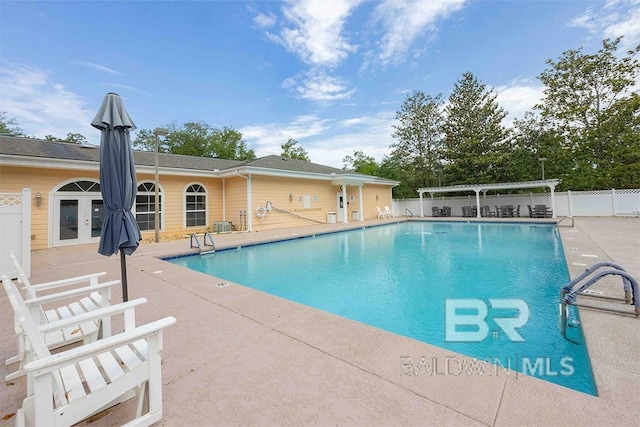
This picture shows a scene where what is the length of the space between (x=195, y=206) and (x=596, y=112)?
25.8 meters

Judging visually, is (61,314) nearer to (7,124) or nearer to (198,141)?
(198,141)

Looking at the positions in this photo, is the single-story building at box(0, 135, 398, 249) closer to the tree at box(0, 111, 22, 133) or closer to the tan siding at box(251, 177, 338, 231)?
the tan siding at box(251, 177, 338, 231)


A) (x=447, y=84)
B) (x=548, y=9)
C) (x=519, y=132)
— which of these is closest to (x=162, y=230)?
(x=548, y=9)

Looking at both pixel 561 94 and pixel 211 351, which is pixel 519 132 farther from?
pixel 211 351

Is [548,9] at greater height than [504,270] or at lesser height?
greater

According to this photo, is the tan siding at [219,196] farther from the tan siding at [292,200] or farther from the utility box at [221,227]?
the utility box at [221,227]

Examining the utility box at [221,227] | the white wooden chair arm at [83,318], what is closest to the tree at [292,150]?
the utility box at [221,227]

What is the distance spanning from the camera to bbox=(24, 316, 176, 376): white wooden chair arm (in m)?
1.22

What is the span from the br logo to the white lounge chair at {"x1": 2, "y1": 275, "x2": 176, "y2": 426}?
10.2 feet

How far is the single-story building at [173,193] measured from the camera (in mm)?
8602

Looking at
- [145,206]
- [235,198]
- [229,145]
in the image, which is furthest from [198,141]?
[145,206]

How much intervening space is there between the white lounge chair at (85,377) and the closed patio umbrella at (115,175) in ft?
2.47

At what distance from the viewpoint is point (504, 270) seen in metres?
6.07

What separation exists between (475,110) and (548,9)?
1181 cm
